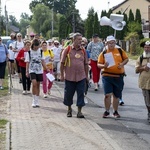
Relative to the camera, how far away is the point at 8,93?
13.5m

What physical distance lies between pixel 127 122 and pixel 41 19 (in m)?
96.5

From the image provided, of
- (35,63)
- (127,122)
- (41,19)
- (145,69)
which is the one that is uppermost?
(41,19)

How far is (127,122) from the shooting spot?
375 inches

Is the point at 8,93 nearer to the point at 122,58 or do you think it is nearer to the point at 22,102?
the point at 22,102

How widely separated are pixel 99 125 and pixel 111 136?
3.21 feet

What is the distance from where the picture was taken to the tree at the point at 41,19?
101938 millimetres

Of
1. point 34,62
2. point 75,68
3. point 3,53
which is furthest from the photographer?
point 3,53

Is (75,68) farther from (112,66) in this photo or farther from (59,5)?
(59,5)

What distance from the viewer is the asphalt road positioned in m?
7.80

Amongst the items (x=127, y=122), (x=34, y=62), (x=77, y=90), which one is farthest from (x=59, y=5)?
(x=127, y=122)

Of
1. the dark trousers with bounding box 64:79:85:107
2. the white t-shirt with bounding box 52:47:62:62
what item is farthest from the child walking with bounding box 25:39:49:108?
the white t-shirt with bounding box 52:47:62:62

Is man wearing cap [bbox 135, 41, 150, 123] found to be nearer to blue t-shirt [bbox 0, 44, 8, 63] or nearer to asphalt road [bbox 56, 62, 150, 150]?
asphalt road [bbox 56, 62, 150, 150]

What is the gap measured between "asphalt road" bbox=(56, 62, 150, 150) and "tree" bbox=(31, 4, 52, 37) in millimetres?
89265

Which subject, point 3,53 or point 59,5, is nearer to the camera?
point 3,53
